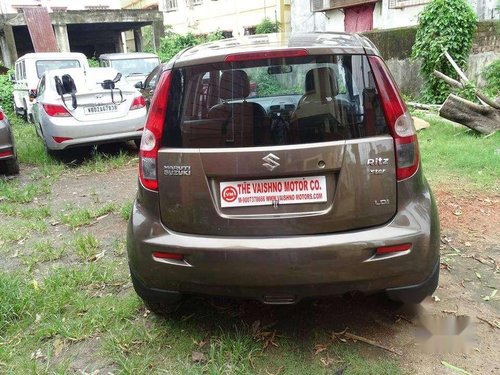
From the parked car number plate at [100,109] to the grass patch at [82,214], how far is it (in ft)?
7.30

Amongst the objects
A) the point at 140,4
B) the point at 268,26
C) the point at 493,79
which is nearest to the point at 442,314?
the point at 493,79

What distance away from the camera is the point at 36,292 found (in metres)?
3.07

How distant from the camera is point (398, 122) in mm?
2152

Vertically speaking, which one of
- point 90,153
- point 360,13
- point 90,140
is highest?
point 360,13

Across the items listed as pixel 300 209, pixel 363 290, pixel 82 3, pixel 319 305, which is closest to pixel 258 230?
pixel 300 209

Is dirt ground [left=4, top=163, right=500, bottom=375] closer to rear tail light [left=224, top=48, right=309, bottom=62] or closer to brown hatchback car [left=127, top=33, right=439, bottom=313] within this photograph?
brown hatchback car [left=127, top=33, right=439, bottom=313]

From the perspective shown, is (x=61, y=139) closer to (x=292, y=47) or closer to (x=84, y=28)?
(x=292, y=47)

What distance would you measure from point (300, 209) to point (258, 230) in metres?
0.22

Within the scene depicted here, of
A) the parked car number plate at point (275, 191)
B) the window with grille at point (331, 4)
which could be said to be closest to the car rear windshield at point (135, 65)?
the window with grille at point (331, 4)

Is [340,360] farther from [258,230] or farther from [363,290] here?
[258,230]

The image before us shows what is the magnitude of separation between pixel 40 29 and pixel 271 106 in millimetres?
20079

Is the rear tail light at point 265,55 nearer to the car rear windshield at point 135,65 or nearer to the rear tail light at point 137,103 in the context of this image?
the rear tail light at point 137,103

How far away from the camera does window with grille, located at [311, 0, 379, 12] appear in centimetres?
1694

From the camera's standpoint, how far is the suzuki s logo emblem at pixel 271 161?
2.08 meters
